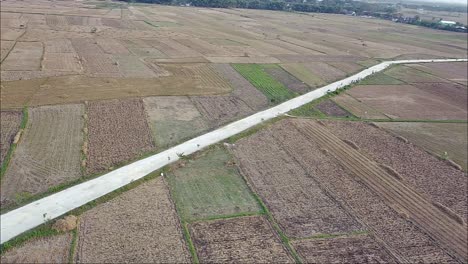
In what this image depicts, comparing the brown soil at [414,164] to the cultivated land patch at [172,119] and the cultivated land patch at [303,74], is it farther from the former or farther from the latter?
the cultivated land patch at [303,74]

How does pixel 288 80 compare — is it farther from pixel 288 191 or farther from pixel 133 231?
pixel 133 231

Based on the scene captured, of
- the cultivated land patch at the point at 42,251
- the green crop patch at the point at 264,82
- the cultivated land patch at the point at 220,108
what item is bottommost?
the cultivated land patch at the point at 42,251

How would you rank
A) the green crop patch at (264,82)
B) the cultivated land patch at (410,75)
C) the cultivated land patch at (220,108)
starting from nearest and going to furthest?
1. the cultivated land patch at (220,108)
2. the green crop patch at (264,82)
3. the cultivated land patch at (410,75)

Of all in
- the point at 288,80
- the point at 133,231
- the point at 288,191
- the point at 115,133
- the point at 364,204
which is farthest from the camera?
the point at 288,80

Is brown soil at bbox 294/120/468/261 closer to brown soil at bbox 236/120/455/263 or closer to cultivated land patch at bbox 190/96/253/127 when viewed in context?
brown soil at bbox 236/120/455/263

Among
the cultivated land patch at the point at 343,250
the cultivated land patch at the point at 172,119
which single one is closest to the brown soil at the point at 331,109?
the cultivated land patch at the point at 172,119

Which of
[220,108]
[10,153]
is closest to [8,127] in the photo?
[10,153]

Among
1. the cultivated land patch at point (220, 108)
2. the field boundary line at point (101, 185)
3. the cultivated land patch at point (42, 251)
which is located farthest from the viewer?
the cultivated land patch at point (220, 108)
